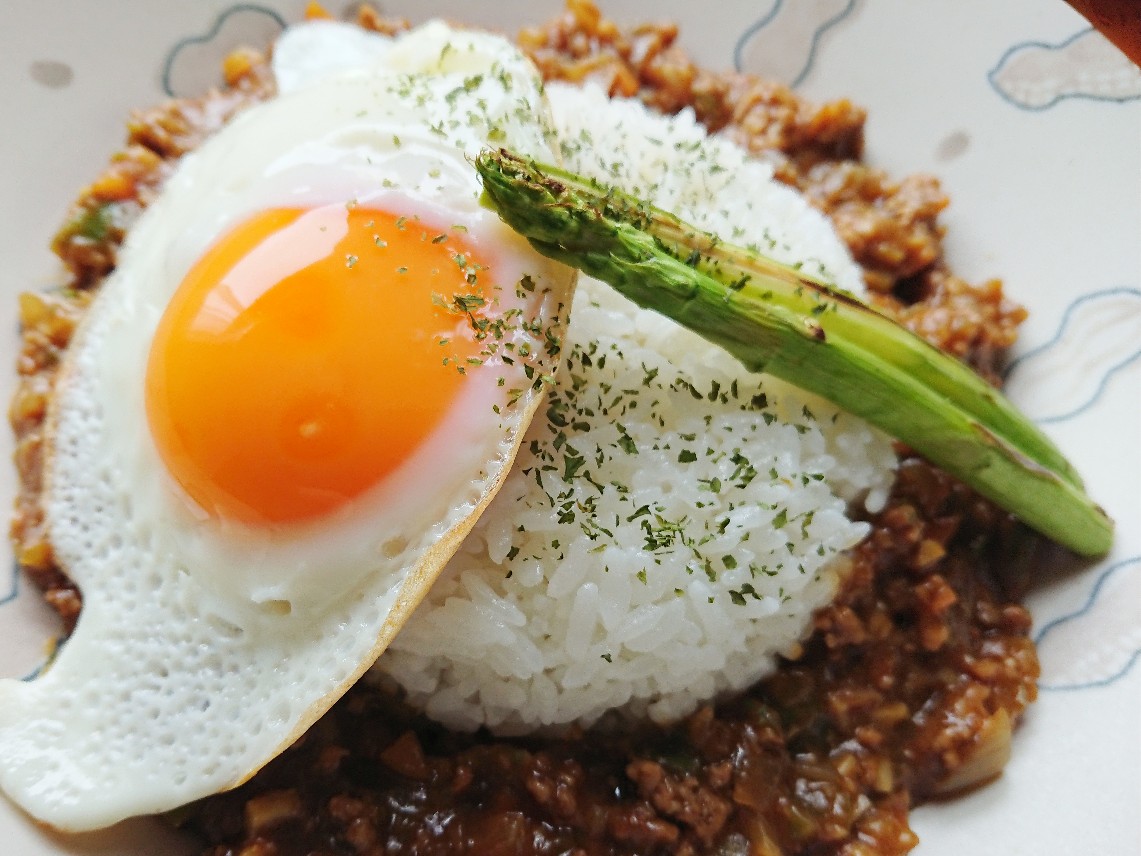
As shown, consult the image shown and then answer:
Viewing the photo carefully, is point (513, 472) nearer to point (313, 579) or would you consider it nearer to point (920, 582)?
point (313, 579)

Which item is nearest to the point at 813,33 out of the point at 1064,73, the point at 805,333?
the point at 1064,73

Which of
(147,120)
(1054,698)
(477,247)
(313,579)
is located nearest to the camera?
(313,579)

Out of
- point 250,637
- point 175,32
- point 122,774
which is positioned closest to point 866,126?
point 175,32

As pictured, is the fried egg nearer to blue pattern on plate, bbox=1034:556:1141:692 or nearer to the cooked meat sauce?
the cooked meat sauce

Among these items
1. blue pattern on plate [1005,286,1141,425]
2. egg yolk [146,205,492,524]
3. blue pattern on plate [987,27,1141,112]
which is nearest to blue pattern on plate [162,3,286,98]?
egg yolk [146,205,492,524]

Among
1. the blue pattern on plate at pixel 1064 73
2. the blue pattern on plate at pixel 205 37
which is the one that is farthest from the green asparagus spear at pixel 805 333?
the blue pattern on plate at pixel 205 37

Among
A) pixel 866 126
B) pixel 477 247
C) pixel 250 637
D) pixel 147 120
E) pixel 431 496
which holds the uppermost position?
pixel 866 126

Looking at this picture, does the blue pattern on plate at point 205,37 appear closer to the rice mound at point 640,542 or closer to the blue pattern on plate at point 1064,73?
the rice mound at point 640,542

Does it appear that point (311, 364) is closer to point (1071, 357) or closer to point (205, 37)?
point (205, 37)
